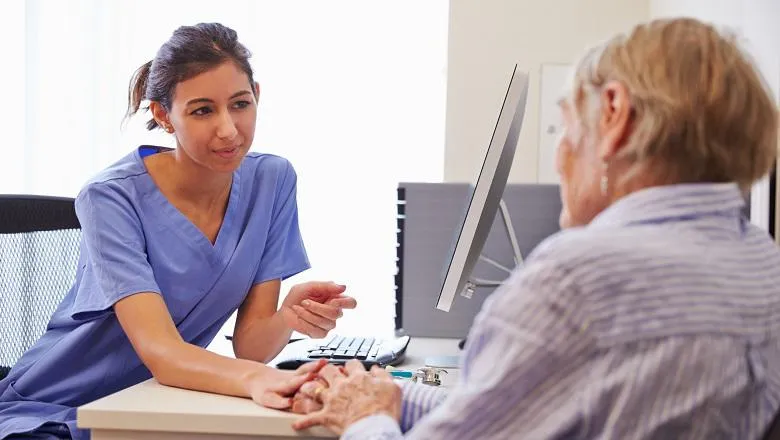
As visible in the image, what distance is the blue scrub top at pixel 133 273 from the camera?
146cm

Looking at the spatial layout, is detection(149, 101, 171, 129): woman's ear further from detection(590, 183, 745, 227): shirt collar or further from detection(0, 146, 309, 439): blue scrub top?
detection(590, 183, 745, 227): shirt collar

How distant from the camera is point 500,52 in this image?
10.2ft

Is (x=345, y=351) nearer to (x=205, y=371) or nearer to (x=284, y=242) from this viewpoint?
(x=284, y=242)

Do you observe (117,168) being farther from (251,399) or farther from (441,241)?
(441,241)

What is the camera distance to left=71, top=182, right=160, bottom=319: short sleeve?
4.66 feet

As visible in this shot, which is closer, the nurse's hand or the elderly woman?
the elderly woman

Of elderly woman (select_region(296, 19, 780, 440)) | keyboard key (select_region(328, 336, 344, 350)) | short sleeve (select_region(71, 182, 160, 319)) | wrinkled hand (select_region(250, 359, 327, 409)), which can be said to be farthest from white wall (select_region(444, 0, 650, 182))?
elderly woman (select_region(296, 19, 780, 440))

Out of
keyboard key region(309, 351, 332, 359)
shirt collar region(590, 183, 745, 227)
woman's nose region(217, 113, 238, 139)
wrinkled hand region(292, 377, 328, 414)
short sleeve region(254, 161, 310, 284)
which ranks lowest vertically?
keyboard key region(309, 351, 332, 359)

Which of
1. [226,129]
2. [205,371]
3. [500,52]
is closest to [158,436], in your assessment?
[205,371]

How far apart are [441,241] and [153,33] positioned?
1780 mm

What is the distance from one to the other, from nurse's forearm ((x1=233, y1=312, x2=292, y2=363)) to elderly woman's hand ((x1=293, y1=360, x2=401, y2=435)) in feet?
1.73

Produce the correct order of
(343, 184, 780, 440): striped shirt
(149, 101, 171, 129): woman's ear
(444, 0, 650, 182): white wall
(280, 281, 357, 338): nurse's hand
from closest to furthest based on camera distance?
(343, 184, 780, 440): striped shirt < (280, 281, 357, 338): nurse's hand < (149, 101, 171, 129): woman's ear < (444, 0, 650, 182): white wall

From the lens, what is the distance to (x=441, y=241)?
2158mm

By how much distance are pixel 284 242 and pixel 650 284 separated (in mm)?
1055
